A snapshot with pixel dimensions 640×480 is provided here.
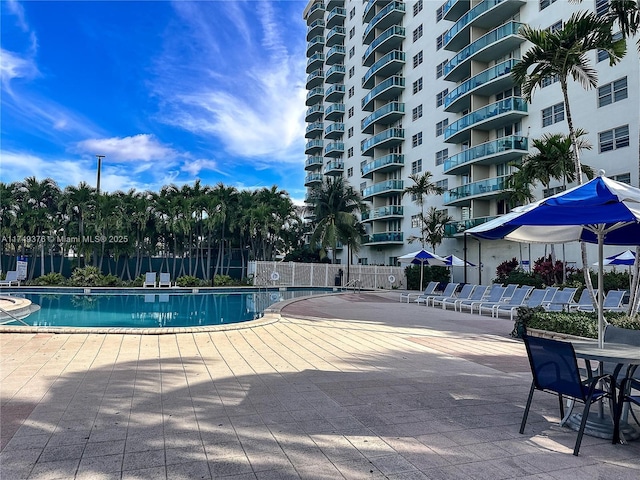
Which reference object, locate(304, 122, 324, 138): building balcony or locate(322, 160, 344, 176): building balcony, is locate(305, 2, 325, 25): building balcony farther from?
locate(322, 160, 344, 176): building balcony

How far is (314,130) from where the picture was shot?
54.0 m

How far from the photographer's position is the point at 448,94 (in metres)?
31.5

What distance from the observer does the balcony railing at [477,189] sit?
26578 millimetres

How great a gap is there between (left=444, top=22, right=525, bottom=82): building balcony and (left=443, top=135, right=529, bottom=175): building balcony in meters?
5.91

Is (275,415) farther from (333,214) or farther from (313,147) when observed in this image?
(313,147)

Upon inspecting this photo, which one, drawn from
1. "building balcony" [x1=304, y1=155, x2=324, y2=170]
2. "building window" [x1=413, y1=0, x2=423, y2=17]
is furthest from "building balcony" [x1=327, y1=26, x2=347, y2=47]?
"building window" [x1=413, y1=0, x2=423, y2=17]

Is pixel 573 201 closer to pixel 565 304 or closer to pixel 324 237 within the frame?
pixel 565 304

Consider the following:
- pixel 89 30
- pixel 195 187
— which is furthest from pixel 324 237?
pixel 89 30

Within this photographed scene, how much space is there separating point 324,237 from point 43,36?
2117 centimetres

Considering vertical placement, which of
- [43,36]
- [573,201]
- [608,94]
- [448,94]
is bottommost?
[573,201]

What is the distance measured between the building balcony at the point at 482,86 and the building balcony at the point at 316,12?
31.1m

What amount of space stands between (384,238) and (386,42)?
57.9ft

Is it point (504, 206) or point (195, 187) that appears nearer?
point (504, 206)

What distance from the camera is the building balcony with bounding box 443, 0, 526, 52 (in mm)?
26919
